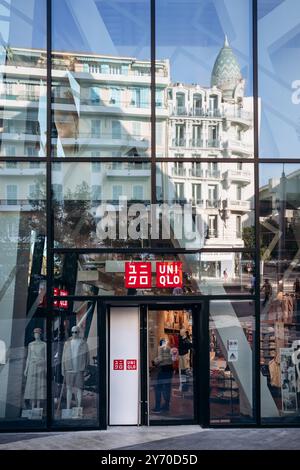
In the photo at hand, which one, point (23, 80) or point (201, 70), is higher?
point (201, 70)

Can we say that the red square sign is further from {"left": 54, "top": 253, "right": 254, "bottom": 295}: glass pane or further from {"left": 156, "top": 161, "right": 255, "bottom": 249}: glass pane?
{"left": 156, "top": 161, "right": 255, "bottom": 249}: glass pane

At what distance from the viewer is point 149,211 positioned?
10117 mm

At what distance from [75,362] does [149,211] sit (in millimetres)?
2982

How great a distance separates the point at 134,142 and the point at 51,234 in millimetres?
2210

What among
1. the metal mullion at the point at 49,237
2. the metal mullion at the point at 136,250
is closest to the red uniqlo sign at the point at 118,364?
the metal mullion at the point at 49,237

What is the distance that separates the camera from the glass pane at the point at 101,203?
33.1 ft

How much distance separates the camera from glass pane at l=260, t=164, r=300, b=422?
399 inches

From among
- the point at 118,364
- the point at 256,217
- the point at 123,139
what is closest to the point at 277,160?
the point at 256,217

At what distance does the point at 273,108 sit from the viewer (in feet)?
33.4

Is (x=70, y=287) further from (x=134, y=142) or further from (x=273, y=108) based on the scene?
(x=273, y=108)

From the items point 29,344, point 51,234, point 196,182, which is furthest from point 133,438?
point 196,182

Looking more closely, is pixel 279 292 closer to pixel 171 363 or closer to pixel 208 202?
pixel 208 202

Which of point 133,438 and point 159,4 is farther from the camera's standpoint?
point 159,4
